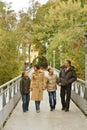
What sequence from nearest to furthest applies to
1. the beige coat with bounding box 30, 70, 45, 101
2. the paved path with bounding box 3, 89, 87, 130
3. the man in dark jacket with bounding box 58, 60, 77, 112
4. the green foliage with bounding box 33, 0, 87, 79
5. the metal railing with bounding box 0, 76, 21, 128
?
the paved path with bounding box 3, 89, 87, 130, the metal railing with bounding box 0, 76, 21, 128, the man in dark jacket with bounding box 58, 60, 77, 112, the beige coat with bounding box 30, 70, 45, 101, the green foliage with bounding box 33, 0, 87, 79

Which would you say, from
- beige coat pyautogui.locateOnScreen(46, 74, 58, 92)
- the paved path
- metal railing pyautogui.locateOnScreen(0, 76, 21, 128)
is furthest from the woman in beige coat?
A: metal railing pyautogui.locateOnScreen(0, 76, 21, 128)

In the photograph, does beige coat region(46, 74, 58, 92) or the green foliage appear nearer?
beige coat region(46, 74, 58, 92)

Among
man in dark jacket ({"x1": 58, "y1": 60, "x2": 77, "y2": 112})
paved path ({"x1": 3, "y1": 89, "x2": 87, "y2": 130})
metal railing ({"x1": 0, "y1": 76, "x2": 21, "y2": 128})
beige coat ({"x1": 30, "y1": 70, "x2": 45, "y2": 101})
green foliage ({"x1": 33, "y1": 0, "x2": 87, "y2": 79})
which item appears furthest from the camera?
green foliage ({"x1": 33, "y1": 0, "x2": 87, "y2": 79})

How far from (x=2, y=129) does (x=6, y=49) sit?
29.5 metres

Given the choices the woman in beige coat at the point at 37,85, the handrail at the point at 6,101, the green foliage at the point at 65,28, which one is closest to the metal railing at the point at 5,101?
the handrail at the point at 6,101

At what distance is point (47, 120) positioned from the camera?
14.4 meters

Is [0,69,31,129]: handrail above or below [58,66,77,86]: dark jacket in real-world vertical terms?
below

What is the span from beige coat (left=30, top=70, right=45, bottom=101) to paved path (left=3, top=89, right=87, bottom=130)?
607mm

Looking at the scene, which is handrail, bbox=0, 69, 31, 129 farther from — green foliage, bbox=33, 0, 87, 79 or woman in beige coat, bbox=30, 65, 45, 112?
green foliage, bbox=33, 0, 87, 79

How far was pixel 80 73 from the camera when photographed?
33.4m

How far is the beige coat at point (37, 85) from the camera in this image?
54.1ft

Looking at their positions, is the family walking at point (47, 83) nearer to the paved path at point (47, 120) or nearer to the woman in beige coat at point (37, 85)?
the woman in beige coat at point (37, 85)

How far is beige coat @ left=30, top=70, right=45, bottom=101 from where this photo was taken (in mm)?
16500

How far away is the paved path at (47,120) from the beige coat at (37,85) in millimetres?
607
